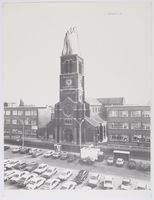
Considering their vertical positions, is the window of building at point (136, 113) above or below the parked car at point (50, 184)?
above

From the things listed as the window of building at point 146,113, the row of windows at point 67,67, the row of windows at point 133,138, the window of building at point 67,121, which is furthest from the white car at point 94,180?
the row of windows at point 67,67

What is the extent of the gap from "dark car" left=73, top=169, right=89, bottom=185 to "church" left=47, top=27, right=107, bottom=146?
157mm

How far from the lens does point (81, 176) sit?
1551 mm

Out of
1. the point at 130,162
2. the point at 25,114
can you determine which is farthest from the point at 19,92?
the point at 130,162

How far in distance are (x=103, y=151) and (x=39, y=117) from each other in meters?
0.41

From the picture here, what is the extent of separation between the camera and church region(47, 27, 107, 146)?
157cm

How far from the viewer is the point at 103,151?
1.57 metres

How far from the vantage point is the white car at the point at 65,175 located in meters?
1.56

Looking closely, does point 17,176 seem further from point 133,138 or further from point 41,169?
point 133,138

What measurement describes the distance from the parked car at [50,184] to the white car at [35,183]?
0.02m

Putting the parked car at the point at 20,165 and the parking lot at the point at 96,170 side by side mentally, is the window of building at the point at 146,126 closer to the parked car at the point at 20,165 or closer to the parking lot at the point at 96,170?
the parking lot at the point at 96,170

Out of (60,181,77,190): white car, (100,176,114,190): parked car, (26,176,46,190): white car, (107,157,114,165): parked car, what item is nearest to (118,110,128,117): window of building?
(107,157,114,165): parked car

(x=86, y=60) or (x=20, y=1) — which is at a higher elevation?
(x=20, y=1)

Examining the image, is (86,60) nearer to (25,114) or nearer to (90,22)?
(90,22)
